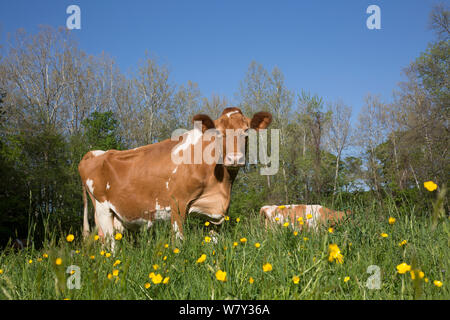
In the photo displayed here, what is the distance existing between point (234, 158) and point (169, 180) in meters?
1.14

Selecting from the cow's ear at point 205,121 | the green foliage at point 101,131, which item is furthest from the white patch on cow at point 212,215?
the green foliage at point 101,131

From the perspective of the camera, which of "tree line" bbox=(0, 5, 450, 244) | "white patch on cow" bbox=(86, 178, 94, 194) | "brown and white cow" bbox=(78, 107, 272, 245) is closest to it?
"brown and white cow" bbox=(78, 107, 272, 245)

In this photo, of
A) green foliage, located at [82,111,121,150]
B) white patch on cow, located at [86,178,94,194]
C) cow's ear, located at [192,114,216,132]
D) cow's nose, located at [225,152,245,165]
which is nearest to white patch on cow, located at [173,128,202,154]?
cow's ear, located at [192,114,216,132]

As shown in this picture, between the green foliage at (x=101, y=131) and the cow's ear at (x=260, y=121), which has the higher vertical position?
the green foliage at (x=101, y=131)

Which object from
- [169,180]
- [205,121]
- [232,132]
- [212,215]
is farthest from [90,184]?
[232,132]

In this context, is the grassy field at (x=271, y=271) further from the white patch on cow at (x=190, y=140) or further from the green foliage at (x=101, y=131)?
the green foliage at (x=101, y=131)

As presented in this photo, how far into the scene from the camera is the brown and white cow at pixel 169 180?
4262mm

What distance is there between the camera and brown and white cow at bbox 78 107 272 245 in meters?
4.26

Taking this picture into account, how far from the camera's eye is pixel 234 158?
3902 millimetres

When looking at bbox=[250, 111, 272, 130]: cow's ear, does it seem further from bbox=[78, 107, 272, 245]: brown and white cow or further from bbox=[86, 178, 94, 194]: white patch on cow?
bbox=[86, 178, 94, 194]: white patch on cow

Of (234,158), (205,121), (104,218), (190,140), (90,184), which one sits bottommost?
(104,218)

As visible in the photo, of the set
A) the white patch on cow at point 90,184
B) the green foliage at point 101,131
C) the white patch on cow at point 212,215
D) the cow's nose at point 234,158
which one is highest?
the green foliage at point 101,131

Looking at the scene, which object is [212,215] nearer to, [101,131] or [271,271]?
[271,271]

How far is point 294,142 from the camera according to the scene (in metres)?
28.8
